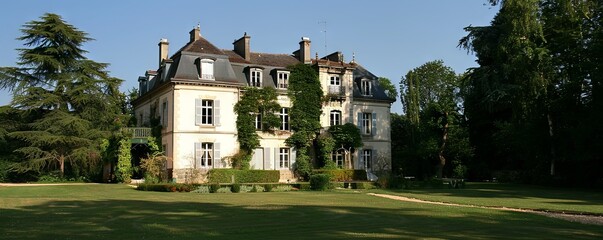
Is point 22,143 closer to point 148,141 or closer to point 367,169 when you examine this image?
point 148,141

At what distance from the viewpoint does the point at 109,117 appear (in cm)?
3525

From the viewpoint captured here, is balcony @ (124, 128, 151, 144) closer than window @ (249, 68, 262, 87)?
Yes

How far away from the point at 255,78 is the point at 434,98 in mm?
26432

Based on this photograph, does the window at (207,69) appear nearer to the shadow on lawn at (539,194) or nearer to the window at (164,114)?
the window at (164,114)

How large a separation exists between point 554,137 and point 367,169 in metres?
12.3

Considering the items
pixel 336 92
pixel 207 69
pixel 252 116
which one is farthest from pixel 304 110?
pixel 207 69

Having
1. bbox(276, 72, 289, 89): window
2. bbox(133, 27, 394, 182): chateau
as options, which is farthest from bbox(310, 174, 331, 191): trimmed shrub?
bbox(276, 72, 289, 89): window

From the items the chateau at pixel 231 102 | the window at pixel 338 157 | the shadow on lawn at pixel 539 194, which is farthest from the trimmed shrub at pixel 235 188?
the window at pixel 338 157

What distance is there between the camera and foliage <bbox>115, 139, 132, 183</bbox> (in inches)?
1225

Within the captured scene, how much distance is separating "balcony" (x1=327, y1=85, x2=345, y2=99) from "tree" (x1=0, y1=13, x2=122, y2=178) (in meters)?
14.2

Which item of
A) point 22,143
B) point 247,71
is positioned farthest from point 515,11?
point 22,143

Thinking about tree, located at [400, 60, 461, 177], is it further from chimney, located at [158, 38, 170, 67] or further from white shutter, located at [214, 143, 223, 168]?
chimney, located at [158, 38, 170, 67]

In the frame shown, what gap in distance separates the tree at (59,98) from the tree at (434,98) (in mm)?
23758

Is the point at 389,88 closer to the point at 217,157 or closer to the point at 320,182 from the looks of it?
the point at 217,157
